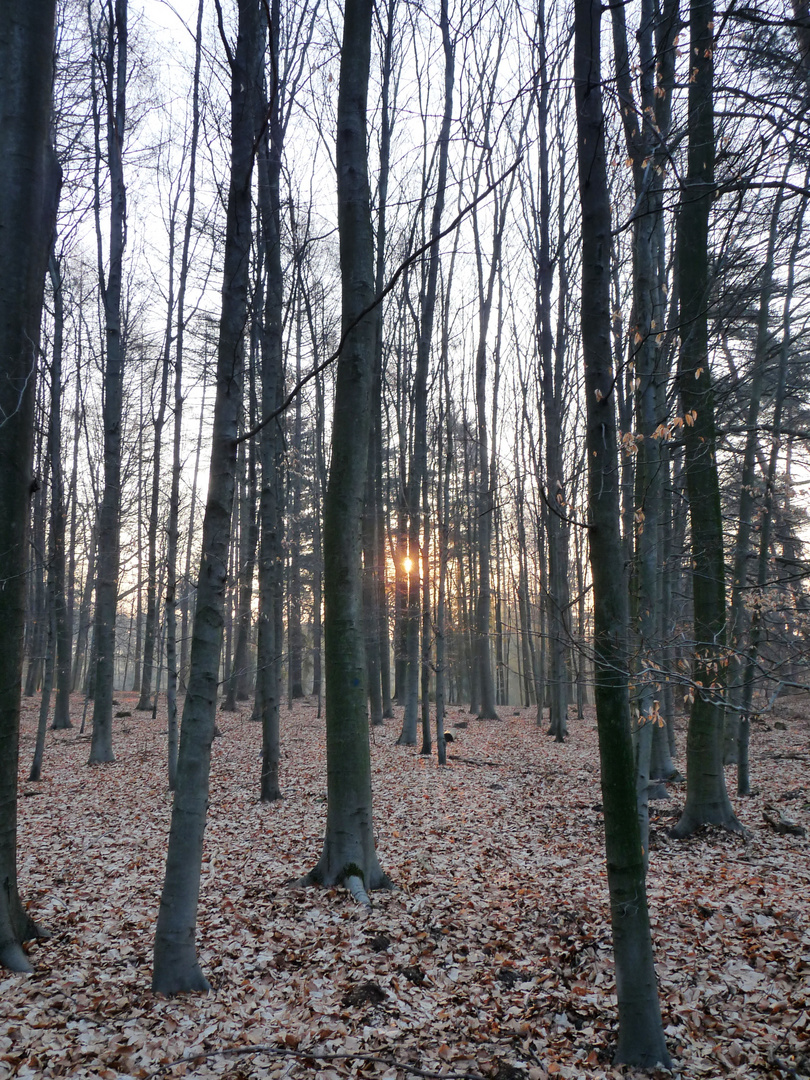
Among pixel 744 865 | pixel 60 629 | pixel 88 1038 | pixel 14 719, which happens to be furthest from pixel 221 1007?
pixel 60 629

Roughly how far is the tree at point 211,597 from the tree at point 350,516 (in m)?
1.61

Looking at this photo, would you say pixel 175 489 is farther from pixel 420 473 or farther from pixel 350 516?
pixel 420 473

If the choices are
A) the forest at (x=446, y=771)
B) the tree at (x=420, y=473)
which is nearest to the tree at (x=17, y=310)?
the forest at (x=446, y=771)

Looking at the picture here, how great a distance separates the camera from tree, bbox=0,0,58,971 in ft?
13.4

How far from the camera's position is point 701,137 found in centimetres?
689

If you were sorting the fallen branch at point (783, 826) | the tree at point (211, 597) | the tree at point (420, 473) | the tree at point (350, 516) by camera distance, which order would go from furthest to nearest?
the tree at point (420, 473) → the fallen branch at point (783, 826) → the tree at point (350, 516) → the tree at point (211, 597)

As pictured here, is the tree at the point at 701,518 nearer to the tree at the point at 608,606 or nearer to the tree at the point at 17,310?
the tree at the point at 608,606

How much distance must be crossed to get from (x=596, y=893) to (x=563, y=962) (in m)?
1.26

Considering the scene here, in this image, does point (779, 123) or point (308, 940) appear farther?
point (308, 940)

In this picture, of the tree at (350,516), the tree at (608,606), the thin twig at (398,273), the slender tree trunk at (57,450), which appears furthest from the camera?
the slender tree trunk at (57,450)

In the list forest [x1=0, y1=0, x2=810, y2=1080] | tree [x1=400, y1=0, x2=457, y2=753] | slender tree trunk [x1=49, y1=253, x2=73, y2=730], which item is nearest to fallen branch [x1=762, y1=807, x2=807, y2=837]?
forest [x1=0, y1=0, x2=810, y2=1080]

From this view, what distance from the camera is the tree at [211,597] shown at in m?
3.71

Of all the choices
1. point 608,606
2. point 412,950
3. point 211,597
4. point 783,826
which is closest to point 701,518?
point 783,826

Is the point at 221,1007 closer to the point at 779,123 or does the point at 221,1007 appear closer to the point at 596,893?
the point at 596,893
